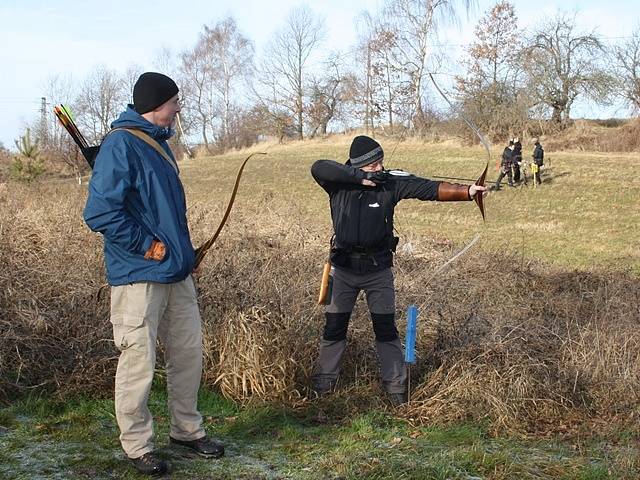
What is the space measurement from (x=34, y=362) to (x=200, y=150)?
155ft

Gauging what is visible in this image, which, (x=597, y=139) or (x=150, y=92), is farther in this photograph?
(x=597, y=139)

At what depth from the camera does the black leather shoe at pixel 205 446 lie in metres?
3.65

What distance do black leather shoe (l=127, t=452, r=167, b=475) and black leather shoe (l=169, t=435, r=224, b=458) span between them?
0.27 metres

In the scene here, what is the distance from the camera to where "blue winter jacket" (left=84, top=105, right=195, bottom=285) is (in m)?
3.29

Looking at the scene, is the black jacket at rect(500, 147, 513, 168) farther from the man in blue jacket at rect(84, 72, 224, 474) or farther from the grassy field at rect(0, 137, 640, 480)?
the man in blue jacket at rect(84, 72, 224, 474)

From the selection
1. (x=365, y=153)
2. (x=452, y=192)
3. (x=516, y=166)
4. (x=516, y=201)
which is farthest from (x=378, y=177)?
(x=516, y=201)

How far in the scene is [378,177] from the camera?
15.1 ft

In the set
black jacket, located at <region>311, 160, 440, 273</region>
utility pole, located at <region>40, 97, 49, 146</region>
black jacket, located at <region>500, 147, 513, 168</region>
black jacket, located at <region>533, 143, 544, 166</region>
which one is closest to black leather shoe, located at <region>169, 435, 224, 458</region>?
black jacket, located at <region>311, 160, 440, 273</region>

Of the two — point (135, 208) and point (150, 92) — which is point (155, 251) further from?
point (150, 92)

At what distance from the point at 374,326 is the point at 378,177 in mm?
1002

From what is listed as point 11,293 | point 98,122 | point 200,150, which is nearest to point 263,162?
point 98,122

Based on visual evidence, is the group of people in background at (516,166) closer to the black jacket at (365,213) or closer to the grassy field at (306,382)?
the grassy field at (306,382)

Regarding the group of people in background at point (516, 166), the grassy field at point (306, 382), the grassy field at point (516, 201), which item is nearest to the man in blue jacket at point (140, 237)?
the grassy field at point (306, 382)

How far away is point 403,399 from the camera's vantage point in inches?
182
